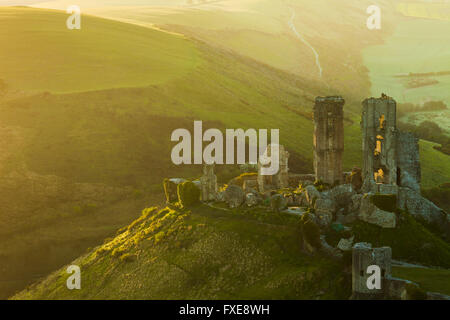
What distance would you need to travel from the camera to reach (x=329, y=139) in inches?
2712

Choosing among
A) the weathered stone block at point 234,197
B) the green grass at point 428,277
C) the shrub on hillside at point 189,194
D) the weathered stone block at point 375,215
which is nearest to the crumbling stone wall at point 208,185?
the shrub on hillside at point 189,194

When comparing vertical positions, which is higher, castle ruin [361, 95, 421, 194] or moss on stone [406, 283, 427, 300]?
castle ruin [361, 95, 421, 194]

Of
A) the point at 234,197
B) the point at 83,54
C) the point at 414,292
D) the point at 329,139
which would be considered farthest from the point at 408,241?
the point at 83,54

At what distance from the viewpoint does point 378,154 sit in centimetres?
6656

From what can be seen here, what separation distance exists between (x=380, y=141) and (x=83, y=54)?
308 ft

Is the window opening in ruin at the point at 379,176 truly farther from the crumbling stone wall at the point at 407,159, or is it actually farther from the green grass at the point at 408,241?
the green grass at the point at 408,241

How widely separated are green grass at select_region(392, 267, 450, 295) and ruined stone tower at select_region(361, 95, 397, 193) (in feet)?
51.0

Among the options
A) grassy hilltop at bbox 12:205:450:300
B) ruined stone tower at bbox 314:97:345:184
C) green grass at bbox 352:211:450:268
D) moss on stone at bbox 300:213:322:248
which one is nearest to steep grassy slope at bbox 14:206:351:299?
grassy hilltop at bbox 12:205:450:300

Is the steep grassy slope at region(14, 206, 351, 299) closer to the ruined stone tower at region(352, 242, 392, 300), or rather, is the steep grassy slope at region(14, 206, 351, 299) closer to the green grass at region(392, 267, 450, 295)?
the ruined stone tower at region(352, 242, 392, 300)

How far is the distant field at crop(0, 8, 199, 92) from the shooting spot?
127438 mm

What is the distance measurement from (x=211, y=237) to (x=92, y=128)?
57635mm

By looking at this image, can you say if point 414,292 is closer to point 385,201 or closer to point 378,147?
point 385,201
